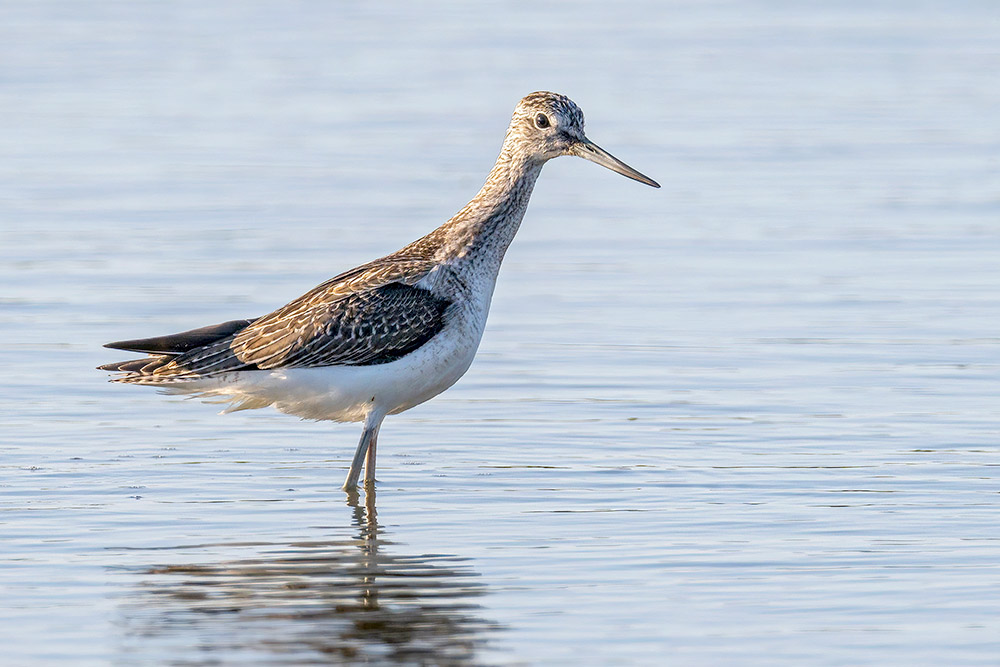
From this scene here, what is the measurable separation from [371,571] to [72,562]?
1.42m

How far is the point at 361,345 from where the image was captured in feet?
34.7

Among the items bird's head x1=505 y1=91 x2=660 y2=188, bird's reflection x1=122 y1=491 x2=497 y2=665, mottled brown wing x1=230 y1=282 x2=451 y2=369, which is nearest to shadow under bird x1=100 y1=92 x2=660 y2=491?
mottled brown wing x1=230 y1=282 x2=451 y2=369

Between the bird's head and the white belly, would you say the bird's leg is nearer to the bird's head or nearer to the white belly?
the white belly

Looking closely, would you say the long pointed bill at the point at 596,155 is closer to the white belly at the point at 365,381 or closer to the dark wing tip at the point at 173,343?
the white belly at the point at 365,381

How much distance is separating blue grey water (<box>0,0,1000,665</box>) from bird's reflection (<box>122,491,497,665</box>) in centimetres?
2

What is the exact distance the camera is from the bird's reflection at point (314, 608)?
27.0 ft

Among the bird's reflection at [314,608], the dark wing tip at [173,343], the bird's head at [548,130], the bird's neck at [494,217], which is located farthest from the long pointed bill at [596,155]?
the bird's reflection at [314,608]

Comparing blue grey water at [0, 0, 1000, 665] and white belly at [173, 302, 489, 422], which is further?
white belly at [173, 302, 489, 422]

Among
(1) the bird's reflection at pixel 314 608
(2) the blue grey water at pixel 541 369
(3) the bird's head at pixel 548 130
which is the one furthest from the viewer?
Result: (3) the bird's head at pixel 548 130

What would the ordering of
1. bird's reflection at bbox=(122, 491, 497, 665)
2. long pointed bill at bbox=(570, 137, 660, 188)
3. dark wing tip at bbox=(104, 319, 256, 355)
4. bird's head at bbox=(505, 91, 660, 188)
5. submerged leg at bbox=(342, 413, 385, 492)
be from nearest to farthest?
bird's reflection at bbox=(122, 491, 497, 665)
submerged leg at bbox=(342, 413, 385, 492)
dark wing tip at bbox=(104, 319, 256, 355)
bird's head at bbox=(505, 91, 660, 188)
long pointed bill at bbox=(570, 137, 660, 188)

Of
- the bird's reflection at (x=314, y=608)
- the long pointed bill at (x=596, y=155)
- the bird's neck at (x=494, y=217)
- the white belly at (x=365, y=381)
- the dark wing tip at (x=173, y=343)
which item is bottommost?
the bird's reflection at (x=314, y=608)

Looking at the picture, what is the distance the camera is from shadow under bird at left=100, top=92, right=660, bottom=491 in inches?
416

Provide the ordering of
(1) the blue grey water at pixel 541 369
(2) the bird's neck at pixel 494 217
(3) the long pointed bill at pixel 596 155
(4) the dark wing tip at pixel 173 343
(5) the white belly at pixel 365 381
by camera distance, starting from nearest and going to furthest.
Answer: (1) the blue grey water at pixel 541 369
(5) the white belly at pixel 365 381
(4) the dark wing tip at pixel 173 343
(2) the bird's neck at pixel 494 217
(3) the long pointed bill at pixel 596 155

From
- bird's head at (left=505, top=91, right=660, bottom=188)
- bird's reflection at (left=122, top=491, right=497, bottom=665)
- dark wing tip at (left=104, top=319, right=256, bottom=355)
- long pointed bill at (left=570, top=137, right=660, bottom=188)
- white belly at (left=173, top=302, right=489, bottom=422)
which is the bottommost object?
bird's reflection at (left=122, top=491, right=497, bottom=665)
